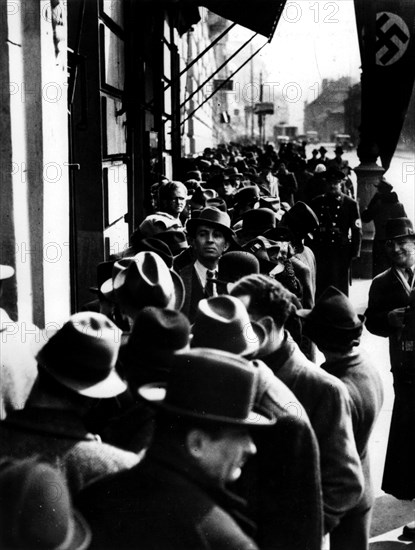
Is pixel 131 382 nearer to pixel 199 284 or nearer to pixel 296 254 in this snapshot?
pixel 199 284

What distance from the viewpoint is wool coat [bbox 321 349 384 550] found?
3750 mm

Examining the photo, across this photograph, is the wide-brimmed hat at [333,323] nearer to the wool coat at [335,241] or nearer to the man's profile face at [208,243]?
the man's profile face at [208,243]

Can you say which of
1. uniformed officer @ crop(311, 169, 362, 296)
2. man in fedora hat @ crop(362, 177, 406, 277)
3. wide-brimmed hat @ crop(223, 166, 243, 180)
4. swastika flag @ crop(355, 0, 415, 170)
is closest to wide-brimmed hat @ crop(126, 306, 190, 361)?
swastika flag @ crop(355, 0, 415, 170)

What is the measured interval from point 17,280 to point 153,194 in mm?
6195

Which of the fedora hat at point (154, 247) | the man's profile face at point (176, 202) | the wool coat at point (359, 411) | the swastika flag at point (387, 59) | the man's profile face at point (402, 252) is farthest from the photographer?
the man's profile face at point (176, 202)

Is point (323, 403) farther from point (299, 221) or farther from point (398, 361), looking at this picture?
point (299, 221)

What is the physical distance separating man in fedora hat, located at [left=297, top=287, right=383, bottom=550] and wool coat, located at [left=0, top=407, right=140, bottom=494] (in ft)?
4.68

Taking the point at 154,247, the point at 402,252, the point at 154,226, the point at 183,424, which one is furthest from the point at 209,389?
the point at 402,252

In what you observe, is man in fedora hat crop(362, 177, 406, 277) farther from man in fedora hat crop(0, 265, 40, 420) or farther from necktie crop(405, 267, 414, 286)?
man in fedora hat crop(0, 265, 40, 420)

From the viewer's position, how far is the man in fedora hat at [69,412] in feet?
8.43

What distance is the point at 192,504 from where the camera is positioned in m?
2.48

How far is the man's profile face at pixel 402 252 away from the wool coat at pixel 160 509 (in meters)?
3.63

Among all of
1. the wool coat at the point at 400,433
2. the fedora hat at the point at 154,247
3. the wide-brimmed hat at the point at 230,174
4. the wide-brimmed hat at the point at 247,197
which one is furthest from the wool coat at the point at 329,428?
the wide-brimmed hat at the point at 230,174

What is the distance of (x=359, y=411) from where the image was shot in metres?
3.76
